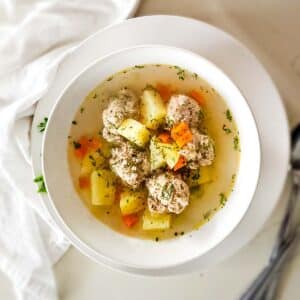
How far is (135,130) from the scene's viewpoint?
1307 millimetres

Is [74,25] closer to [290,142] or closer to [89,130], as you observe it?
[89,130]

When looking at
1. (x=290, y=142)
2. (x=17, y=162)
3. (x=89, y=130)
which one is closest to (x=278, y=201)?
(x=290, y=142)

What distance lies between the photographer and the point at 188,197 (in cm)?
131

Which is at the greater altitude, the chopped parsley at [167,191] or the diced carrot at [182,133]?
the diced carrot at [182,133]

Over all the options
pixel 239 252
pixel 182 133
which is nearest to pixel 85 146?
pixel 182 133

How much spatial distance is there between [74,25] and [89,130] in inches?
9.6

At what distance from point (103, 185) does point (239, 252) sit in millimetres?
375

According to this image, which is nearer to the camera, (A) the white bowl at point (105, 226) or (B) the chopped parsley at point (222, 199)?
(A) the white bowl at point (105, 226)

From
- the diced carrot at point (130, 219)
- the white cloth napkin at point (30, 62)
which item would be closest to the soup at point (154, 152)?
the diced carrot at point (130, 219)

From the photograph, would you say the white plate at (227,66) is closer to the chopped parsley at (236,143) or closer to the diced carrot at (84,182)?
the chopped parsley at (236,143)

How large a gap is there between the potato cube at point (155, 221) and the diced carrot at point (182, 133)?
169 millimetres

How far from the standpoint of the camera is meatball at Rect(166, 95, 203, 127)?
127 cm

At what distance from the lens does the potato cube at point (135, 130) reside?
51.4 inches

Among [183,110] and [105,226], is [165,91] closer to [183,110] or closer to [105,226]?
[183,110]
